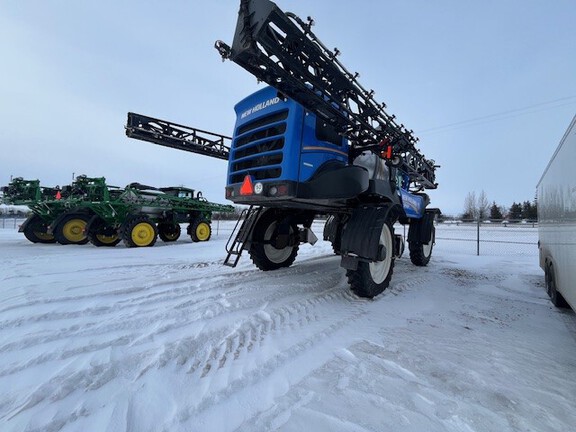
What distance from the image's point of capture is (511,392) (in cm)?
199

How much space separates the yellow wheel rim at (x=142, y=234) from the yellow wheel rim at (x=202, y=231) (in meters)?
3.02

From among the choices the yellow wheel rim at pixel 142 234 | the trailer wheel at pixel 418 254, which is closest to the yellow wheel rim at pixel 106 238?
the yellow wheel rim at pixel 142 234

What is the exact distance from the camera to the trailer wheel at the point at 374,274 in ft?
13.6

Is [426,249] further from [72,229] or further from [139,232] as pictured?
[72,229]

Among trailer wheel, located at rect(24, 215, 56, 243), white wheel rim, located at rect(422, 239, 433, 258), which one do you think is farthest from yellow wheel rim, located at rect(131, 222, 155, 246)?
white wheel rim, located at rect(422, 239, 433, 258)

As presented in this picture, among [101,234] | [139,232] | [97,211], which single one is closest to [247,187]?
[139,232]

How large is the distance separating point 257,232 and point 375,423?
14.4ft

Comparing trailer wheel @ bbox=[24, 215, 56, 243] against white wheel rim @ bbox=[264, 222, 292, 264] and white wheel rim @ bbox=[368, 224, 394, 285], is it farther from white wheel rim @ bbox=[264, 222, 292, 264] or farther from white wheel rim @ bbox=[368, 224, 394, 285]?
white wheel rim @ bbox=[368, 224, 394, 285]

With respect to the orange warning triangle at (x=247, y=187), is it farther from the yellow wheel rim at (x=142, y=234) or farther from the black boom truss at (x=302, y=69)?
the yellow wheel rim at (x=142, y=234)

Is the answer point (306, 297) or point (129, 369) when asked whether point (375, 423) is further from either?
point (306, 297)

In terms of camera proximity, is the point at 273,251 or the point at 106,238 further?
the point at 106,238

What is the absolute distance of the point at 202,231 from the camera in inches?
552

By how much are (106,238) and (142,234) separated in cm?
168

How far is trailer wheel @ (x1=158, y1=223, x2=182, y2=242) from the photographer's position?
44.7 feet
